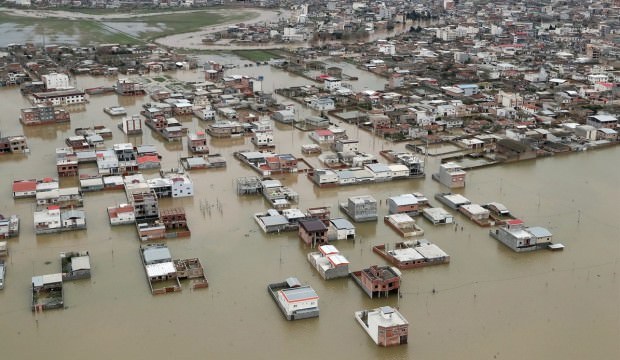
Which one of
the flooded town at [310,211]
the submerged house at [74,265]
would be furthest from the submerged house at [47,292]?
the submerged house at [74,265]

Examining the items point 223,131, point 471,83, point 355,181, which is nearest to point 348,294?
point 355,181

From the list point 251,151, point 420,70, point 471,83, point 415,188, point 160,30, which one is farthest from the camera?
point 160,30

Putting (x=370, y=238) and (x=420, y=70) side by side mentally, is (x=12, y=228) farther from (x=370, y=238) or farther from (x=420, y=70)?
(x=420, y=70)

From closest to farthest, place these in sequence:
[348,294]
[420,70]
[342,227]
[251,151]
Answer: [348,294], [342,227], [251,151], [420,70]

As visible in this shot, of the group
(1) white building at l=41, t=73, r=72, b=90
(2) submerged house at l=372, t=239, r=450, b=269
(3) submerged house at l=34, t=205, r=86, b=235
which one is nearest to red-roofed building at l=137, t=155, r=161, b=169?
(3) submerged house at l=34, t=205, r=86, b=235

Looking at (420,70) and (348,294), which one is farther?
(420,70)

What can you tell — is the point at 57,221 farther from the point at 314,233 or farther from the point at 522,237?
the point at 522,237
